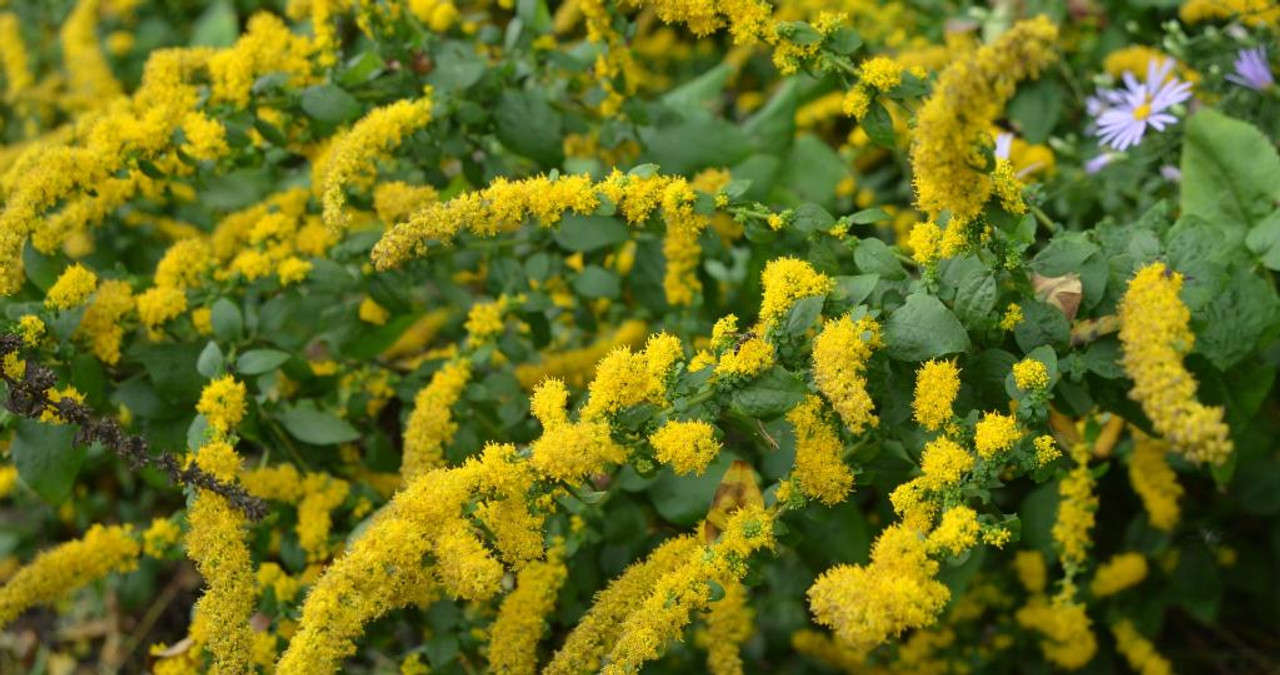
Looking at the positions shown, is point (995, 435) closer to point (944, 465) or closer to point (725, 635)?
point (944, 465)

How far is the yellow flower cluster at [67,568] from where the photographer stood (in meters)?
2.08

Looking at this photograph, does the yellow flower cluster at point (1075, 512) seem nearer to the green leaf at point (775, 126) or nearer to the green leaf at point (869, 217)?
the green leaf at point (869, 217)

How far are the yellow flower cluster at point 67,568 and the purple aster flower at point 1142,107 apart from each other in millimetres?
2122

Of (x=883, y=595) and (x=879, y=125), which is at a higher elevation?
(x=879, y=125)

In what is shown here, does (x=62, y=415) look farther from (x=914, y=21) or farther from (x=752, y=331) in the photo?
(x=914, y=21)

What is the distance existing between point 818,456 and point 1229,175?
1061mm

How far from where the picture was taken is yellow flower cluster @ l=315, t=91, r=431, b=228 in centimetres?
196

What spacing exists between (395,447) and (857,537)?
3.34 ft

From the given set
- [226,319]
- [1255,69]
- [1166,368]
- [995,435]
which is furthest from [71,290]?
[1255,69]

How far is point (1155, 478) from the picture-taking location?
2361 millimetres

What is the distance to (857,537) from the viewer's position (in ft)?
7.44

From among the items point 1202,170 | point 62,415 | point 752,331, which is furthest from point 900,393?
point 62,415

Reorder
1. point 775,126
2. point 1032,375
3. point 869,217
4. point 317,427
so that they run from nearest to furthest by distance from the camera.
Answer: point 1032,375 → point 869,217 → point 317,427 → point 775,126

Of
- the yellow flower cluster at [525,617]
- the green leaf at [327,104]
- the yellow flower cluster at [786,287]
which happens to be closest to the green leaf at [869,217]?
the yellow flower cluster at [786,287]
